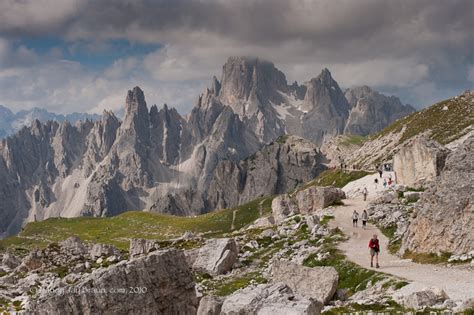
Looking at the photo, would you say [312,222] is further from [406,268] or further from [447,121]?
[447,121]

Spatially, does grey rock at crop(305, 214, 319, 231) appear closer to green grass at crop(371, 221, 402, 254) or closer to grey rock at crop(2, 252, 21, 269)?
green grass at crop(371, 221, 402, 254)

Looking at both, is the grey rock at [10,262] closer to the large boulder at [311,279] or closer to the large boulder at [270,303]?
the large boulder at [311,279]

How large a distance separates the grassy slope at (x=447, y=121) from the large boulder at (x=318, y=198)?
59270 millimetres

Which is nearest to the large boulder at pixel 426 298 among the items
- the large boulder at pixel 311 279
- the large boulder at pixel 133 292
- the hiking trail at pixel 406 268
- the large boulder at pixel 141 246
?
the hiking trail at pixel 406 268

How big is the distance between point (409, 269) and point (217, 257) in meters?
24.5

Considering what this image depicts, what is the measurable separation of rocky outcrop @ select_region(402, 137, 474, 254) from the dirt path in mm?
2565

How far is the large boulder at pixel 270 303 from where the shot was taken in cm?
2061

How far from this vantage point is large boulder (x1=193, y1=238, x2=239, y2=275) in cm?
5262

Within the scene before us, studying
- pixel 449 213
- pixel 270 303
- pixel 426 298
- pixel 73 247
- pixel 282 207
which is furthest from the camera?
pixel 282 207

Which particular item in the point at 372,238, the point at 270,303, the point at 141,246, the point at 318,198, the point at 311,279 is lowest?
the point at 141,246

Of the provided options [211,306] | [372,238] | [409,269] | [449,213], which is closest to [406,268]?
[409,269]

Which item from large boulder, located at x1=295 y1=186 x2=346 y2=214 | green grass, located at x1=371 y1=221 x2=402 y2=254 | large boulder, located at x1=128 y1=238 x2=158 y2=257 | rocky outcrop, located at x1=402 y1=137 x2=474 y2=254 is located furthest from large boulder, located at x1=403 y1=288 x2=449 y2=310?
large boulder, located at x1=128 y1=238 x2=158 y2=257

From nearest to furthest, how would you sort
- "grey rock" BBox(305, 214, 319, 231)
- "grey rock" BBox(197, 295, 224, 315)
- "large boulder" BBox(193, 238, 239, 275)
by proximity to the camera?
"grey rock" BBox(197, 295, 224, 315) < "large boulder" BBox(193, 238, 239, 275) < "grey rock" BBox(305, 214, 319, 231)

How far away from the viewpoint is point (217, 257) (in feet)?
177
